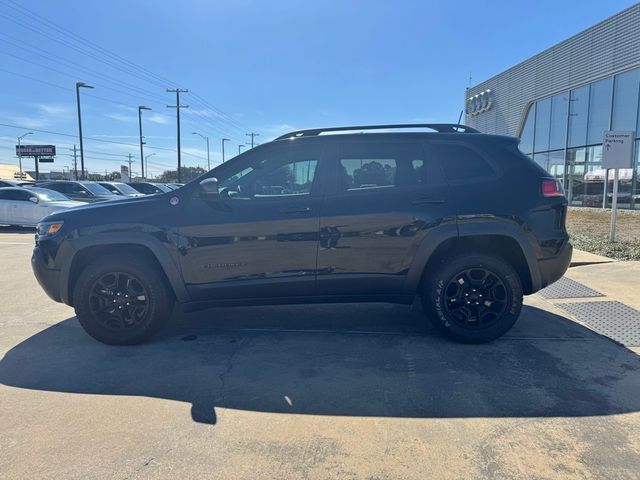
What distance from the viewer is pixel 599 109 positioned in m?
24.6

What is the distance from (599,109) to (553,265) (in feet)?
83.0

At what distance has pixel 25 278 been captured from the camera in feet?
23.7

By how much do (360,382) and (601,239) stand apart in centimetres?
978

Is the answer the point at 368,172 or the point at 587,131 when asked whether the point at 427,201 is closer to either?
the point at 368,172

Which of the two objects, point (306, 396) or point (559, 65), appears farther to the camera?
point (559, 65)

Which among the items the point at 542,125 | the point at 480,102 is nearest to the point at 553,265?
the point at 542,125

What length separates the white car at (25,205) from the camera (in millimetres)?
14156

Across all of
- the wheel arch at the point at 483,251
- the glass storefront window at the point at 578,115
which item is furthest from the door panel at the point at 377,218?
the glass storefront window at the point at 578,115

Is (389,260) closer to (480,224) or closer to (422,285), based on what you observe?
(422,285)

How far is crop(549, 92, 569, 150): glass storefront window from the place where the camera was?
27.6 metres

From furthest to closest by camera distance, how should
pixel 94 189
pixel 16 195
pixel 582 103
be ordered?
1. pixel 582 103
2. pixel 94 189
3. pixel 16 195

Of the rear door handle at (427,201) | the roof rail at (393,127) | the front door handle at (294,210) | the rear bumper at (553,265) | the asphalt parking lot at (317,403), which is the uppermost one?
the roof rail at (393,127)

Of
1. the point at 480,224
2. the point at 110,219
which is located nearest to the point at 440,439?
the point at 480,224

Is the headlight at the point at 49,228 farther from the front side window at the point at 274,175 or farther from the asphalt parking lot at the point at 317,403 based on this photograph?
the front side window at the point at 274,175
